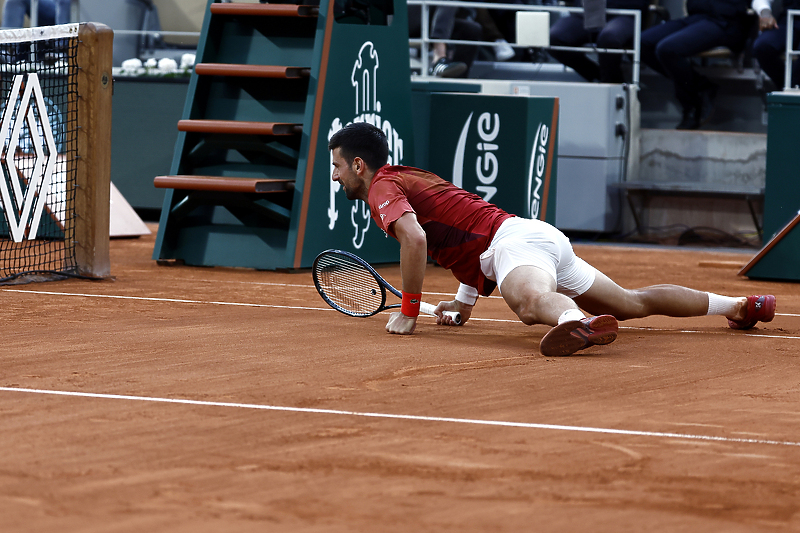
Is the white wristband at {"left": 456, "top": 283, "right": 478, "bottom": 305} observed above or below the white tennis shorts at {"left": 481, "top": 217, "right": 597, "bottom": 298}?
below

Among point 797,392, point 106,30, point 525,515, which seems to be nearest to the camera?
point 525,515

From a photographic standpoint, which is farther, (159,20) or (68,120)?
(159,20)

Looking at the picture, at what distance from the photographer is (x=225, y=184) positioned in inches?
335

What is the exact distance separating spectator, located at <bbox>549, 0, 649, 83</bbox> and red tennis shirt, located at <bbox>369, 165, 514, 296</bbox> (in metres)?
7.86

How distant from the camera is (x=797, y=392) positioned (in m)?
4.39

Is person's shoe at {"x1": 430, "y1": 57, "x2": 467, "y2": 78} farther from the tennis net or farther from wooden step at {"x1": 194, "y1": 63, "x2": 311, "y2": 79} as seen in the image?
the tennis net

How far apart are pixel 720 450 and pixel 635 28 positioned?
10201mm

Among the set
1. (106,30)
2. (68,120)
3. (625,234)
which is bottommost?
(625,234)

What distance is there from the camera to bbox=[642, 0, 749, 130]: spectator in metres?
12.9

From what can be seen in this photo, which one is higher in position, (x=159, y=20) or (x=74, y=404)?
(x=159, y=20)

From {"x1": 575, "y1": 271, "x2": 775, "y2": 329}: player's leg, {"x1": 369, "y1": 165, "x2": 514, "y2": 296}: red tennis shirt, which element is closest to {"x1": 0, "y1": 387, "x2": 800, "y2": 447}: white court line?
{"x1": 369, "y1": 165, "x2": 514, "y2": 296}: red tennis shirt

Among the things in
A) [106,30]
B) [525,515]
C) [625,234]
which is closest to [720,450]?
[525,515]

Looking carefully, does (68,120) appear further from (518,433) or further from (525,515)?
(525,515)

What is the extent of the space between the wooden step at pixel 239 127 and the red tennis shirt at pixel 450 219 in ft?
9.24
